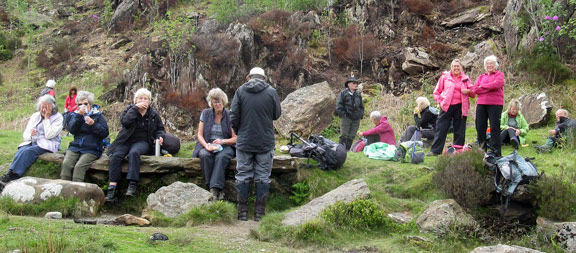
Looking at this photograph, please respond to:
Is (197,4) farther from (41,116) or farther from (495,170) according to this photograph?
(495,170)

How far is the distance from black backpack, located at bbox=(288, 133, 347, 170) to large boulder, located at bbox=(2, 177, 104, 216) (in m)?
3.19

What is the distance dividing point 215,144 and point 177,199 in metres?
1.22

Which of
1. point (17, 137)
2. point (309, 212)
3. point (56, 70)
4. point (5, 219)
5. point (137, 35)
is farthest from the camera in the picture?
point (137, 35)

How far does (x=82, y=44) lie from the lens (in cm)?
3216

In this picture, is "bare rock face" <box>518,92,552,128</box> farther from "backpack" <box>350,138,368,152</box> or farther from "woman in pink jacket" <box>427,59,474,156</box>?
"woman in pink jacket" <box>427,59,474,156</box>

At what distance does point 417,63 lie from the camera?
67.4 feet

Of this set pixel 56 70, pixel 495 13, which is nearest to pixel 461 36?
pixel 495 13

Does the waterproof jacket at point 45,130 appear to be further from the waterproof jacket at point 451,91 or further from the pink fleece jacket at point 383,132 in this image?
the waterproof jacket at point 451,91

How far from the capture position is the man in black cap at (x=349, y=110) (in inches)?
406

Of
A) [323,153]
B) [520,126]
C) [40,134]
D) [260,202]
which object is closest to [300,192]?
[323,153]

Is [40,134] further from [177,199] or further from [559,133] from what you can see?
[559,133]

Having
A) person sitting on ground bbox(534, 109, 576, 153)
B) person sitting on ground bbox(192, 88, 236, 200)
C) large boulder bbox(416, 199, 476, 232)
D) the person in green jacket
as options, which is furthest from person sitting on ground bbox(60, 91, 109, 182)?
person sitting on ground bbox(534, 109, 576, 153)

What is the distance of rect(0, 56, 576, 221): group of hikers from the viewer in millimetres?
6836

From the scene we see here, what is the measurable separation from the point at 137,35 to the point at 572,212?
29.5 m
